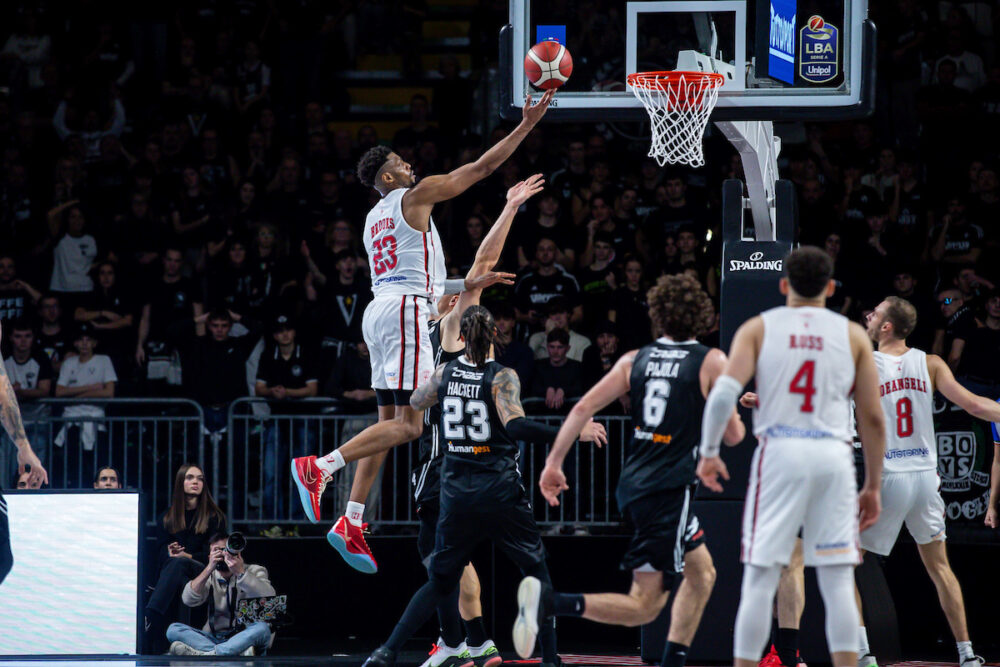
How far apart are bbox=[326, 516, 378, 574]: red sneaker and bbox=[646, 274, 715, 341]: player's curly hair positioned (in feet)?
9.12

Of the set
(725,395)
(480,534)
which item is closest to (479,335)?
(480,534)

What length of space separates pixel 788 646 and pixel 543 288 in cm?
577

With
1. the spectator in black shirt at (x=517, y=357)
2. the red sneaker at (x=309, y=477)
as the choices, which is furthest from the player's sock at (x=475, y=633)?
the spectator in black shirt at (x=517, y=357)

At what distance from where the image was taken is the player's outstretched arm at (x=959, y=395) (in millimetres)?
8602

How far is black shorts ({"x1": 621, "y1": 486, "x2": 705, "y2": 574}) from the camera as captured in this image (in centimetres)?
732

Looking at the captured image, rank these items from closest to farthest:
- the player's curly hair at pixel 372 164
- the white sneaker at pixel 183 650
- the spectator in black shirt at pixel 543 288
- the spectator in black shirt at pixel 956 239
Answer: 1. the player's curly hair at pixel 372 164
2. the white sneaker at pixel 183 650
3. the spectator in black shirt at pixel 543 288
4. the spectator in black shirt at pixel 956 239

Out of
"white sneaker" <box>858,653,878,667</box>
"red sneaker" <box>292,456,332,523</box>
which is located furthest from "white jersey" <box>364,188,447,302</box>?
"white sneaker" <box>858,653,878,667</box>

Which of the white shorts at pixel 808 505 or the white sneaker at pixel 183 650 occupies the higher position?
the white shorts at pixel 808 505

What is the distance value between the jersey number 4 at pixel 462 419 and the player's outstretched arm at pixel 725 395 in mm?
2026

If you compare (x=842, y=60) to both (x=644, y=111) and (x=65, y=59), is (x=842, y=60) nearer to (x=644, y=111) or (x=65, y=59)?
(x=644, y=111)

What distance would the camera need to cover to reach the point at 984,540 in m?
11.6

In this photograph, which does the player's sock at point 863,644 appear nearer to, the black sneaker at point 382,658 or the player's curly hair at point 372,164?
the black sneaker at point 382,658

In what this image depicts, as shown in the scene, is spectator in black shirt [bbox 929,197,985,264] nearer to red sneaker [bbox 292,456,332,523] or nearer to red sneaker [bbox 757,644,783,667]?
red sneaker [bbox 757,644,783,667]

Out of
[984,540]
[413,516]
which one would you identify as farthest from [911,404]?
[413,516]
